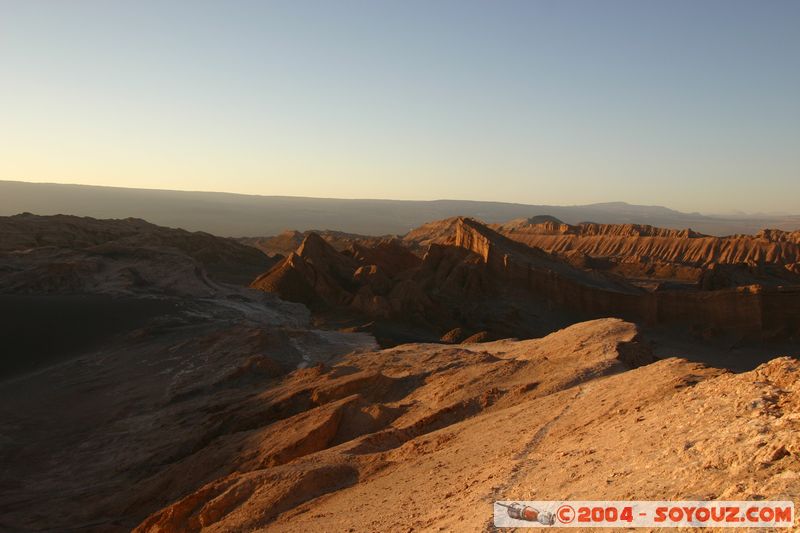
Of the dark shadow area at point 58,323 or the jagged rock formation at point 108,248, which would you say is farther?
the jagged rock formation at point 108,248

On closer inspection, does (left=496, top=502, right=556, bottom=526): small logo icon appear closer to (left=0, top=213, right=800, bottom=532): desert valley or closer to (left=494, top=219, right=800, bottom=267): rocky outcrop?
(left=0, top=213, right=800, bottom=532): desert valley

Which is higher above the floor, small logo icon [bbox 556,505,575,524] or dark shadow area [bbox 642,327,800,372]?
small logo icon [bbox 556,505,575,524]

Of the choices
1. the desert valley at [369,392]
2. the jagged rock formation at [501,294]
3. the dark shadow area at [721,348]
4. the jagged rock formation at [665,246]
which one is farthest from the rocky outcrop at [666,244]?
the dark shadow area at [721,348]

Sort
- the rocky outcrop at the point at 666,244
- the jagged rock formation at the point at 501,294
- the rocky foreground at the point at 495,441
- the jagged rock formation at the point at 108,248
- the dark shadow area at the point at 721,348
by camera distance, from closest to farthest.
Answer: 1. the rocky foreground at the point at 495,441
2. the dark shadow area at the point at 721,348
3. the jagged rock formation at the point at 108,248
4. the jagged rock formation at the point at 501,294
5. the rocky outcrop at the point at 666,244

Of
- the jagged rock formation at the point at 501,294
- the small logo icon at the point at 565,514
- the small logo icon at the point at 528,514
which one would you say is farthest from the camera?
the jagged rock formation at the point at 501,294

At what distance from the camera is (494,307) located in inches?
1170

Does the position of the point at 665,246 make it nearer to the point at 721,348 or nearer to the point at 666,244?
the point at 666,244

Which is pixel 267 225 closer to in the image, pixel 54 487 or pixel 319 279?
pixel 319 279

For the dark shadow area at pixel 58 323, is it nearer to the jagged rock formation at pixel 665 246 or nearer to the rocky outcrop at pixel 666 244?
the jagged rock formation at pixel 665 246

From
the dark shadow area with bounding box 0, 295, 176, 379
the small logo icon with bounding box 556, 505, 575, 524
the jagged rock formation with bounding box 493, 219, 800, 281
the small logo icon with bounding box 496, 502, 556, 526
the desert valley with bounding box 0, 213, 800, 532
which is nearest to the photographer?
the small logo icon with bounding box 556, 505, 575, 524

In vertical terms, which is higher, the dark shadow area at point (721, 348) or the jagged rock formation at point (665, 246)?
the jagged rock formation at point (665, 246)

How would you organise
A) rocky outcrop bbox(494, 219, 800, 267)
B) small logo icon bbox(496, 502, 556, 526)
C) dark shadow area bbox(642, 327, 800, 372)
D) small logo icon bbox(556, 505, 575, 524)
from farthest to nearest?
rocky outcrop bbox(494, 219, 800, 267) < dark shadow area bbox(642, 327, 800, 372) < small logo icon bbox(496, 502, 556, 526) < small logo icon bbox(556, 505, 575, 524)

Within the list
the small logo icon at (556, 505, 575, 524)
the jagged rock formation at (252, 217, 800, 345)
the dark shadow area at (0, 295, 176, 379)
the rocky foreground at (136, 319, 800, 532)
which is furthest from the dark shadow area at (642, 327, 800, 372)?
the small logo icon at (556, 505, 575, 524)

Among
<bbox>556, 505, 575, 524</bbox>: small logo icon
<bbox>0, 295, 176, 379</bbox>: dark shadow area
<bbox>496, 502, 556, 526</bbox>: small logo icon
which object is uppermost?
<bbox>556, 505, 575, 524</bbox>: small logo icon
